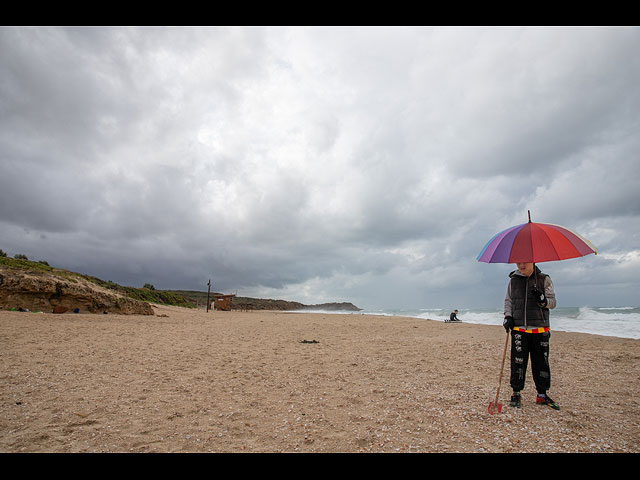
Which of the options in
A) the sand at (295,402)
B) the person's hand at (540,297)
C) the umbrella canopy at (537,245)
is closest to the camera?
the sand at (295,402)

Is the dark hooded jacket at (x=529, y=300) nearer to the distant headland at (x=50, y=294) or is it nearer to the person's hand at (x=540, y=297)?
the person's hand at (x=540, y=297)

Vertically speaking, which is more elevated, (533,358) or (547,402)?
(533,358)

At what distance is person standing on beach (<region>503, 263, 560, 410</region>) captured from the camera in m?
5.23

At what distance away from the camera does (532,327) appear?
5.31m

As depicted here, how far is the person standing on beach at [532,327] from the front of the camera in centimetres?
523

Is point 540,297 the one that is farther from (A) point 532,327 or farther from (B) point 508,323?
(B) point 508,323

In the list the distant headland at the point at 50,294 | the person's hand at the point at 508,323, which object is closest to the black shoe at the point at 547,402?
the person's hand at the point at 508,323

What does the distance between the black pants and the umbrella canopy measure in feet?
4.97

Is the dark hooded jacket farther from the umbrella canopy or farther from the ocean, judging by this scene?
the ocean

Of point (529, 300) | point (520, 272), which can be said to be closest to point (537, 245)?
point (520, 272)

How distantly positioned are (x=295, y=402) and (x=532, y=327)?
432 centimetres

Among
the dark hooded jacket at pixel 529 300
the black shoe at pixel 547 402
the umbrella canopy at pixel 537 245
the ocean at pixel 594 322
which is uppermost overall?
the umbrella canopy at pixel 537 245

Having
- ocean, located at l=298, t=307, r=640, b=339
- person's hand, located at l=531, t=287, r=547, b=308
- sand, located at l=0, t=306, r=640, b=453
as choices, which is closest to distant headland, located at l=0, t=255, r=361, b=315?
sand, located at l=0, t=306, r=640, b=453

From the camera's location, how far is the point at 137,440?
12.6 feet
